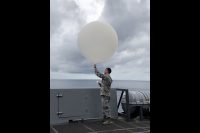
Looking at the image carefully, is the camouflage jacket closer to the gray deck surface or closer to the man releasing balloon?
the gray deck surface

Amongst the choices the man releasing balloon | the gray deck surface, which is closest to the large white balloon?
the man releasing balloon

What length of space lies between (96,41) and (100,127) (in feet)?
8.14

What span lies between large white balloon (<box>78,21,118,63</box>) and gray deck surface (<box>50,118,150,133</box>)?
6.18ft

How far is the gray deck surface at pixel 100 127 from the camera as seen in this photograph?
5.72 metres

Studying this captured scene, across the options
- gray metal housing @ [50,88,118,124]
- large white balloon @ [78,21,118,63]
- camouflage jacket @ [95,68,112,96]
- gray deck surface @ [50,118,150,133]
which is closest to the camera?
large white balloon @ [78,21,118,63]

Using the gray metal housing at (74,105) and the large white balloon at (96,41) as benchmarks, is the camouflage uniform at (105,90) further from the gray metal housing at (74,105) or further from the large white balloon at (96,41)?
the large white balloon at (96,41)

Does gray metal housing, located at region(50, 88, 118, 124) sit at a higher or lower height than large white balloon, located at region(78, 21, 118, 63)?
lower

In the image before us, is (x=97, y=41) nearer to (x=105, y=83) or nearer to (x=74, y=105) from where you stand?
(x=105, y=83)

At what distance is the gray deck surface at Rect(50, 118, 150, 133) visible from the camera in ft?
18.8
